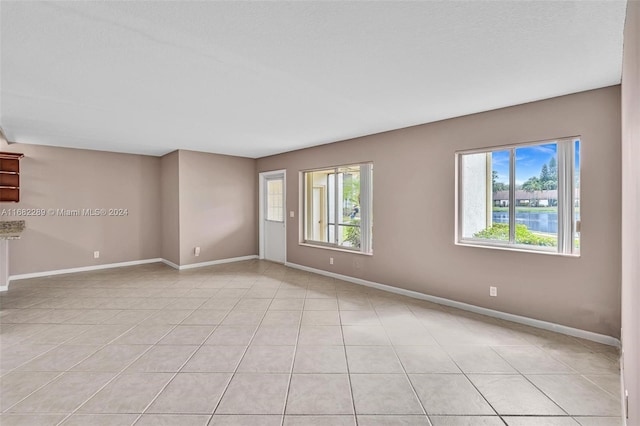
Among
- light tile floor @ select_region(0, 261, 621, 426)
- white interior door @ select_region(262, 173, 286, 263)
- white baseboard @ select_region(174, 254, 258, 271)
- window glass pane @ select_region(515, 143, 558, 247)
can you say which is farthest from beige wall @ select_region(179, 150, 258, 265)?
window glass pane @ select_region(515, 143, 558, 247)

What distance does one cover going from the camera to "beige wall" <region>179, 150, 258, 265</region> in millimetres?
6039

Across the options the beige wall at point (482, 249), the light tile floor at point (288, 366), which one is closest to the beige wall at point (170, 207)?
the light tile floor at point (288, 366)

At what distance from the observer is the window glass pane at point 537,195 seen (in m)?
3.15

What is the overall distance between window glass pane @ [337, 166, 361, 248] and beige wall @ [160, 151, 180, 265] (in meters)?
3.29

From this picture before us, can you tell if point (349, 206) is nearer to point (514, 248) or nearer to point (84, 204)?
point (514, 248)

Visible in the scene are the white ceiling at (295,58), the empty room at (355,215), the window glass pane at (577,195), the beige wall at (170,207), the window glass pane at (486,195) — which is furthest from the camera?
the beige wall at (170,207)

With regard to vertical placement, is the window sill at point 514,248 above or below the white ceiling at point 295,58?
below

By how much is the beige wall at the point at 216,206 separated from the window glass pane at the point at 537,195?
17.8ft

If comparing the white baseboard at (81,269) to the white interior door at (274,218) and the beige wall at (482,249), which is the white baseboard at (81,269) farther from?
the beige wall at (482,249)

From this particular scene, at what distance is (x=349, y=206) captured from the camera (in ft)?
17.6

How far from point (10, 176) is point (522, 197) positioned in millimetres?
7692

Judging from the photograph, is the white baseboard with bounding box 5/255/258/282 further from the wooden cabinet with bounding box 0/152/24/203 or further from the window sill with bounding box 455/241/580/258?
the window sill with bounding box 455/241/580/258

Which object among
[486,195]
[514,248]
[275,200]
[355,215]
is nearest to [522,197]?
[486,195]

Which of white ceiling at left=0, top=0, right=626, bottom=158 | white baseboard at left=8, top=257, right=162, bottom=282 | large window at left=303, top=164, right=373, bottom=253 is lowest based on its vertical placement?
white baseboard at left=8, top=257, right=162, bottom=282
